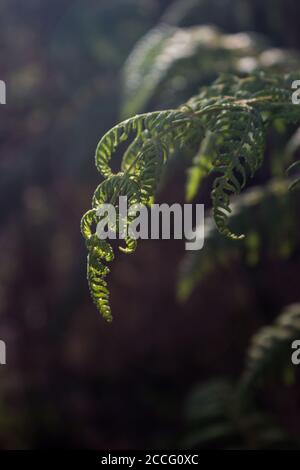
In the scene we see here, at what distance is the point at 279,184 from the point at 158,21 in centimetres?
166

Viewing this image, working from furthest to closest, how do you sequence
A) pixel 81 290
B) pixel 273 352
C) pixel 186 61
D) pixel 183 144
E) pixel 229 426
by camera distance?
pixel 81 290, pixel 229 426, pixel 186 61, pixel 273 352, pixel 183 144

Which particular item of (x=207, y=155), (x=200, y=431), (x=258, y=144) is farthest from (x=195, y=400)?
(x=258, y=144)

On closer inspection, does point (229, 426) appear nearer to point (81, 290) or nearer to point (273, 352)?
point (273, 352)

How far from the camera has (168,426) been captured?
2.95m

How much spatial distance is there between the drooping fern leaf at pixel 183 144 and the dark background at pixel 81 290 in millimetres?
1601

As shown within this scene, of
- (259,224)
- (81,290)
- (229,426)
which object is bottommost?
(229,426)

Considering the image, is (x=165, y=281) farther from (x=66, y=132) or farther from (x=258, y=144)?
(x=258, y=144)

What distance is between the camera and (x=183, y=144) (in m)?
0.88

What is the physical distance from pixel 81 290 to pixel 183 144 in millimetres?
1936

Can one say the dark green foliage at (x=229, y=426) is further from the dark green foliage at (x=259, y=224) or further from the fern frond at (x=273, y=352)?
the dark green foliage at (x=259, y=224)

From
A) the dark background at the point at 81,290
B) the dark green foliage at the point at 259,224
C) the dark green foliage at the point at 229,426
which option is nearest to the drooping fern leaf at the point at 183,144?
the dark green foliage at the point at 259,224

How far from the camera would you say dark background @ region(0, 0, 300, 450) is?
2898 mm

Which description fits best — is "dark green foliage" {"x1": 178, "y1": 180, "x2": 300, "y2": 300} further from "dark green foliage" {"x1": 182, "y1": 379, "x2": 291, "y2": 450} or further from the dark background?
the dark background

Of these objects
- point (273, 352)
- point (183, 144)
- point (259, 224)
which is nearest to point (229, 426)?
point (273, 352)
